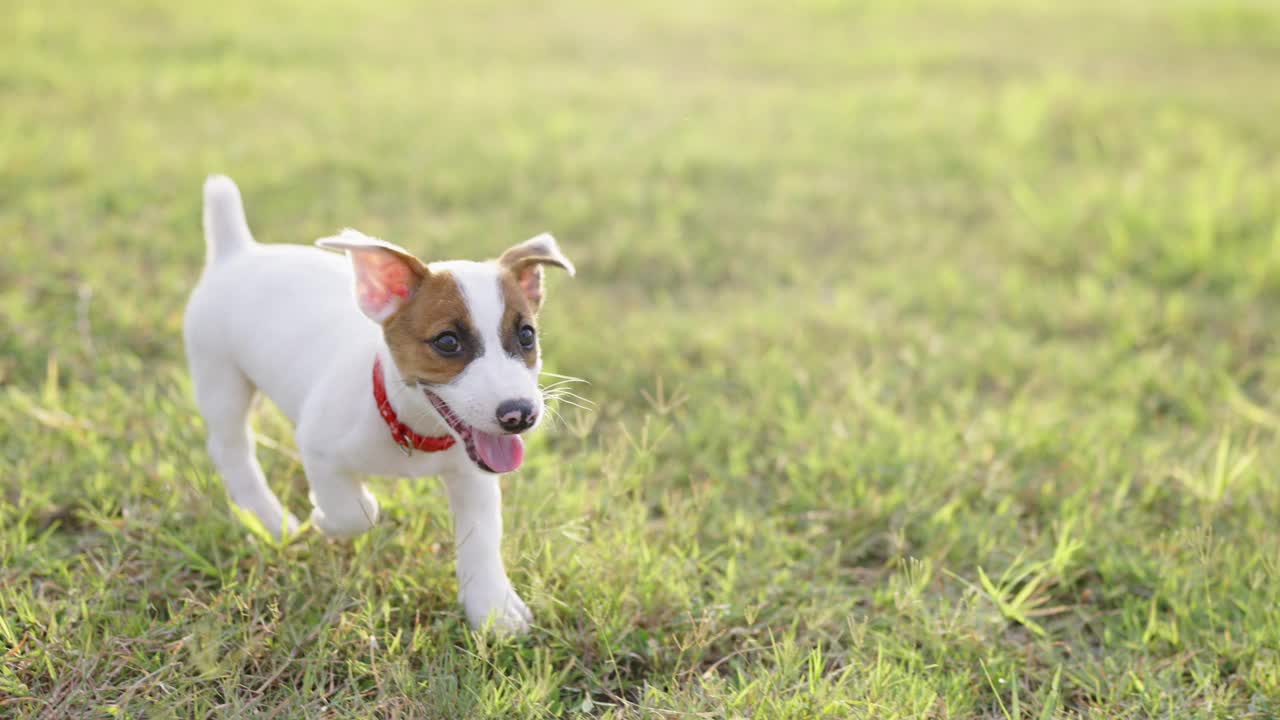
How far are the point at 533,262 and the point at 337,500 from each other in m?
0.79

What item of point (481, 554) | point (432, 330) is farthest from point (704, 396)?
point (432, 330)

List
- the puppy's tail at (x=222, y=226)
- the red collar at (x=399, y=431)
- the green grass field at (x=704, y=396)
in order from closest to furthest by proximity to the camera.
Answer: the red collar at (x=399, y=431) → the green grass field at (x=704, y=396) → the puppy's tail at (x=222, y=226)

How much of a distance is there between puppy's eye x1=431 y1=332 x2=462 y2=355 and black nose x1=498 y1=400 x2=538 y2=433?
8.0 inches

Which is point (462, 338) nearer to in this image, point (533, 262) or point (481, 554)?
point (533, 262)

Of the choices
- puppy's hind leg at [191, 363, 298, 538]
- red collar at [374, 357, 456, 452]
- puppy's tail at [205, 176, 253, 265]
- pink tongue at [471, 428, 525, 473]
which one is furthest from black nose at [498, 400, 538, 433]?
puppy's tail at [205, 176, 253, 265]

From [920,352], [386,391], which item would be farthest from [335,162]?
[386,391]

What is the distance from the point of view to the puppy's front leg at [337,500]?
2898mm

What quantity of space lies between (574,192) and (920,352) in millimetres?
2798

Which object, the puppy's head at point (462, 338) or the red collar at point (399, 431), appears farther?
the red collar at point (399, 431)

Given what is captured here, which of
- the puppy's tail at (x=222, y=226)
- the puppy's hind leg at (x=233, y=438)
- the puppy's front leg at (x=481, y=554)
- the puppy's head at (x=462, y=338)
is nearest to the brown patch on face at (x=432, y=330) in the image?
the puppy's head at (x=462, y=338)

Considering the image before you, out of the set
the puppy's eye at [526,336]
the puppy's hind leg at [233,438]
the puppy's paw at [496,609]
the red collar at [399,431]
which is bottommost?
the puppy's paw at [496,609]

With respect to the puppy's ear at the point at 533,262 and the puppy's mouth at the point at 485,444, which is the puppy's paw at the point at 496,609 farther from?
the puppy's ear at the point at 533,262

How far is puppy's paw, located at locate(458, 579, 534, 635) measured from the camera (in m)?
2.90

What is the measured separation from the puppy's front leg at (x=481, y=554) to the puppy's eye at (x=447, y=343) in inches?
17.6
